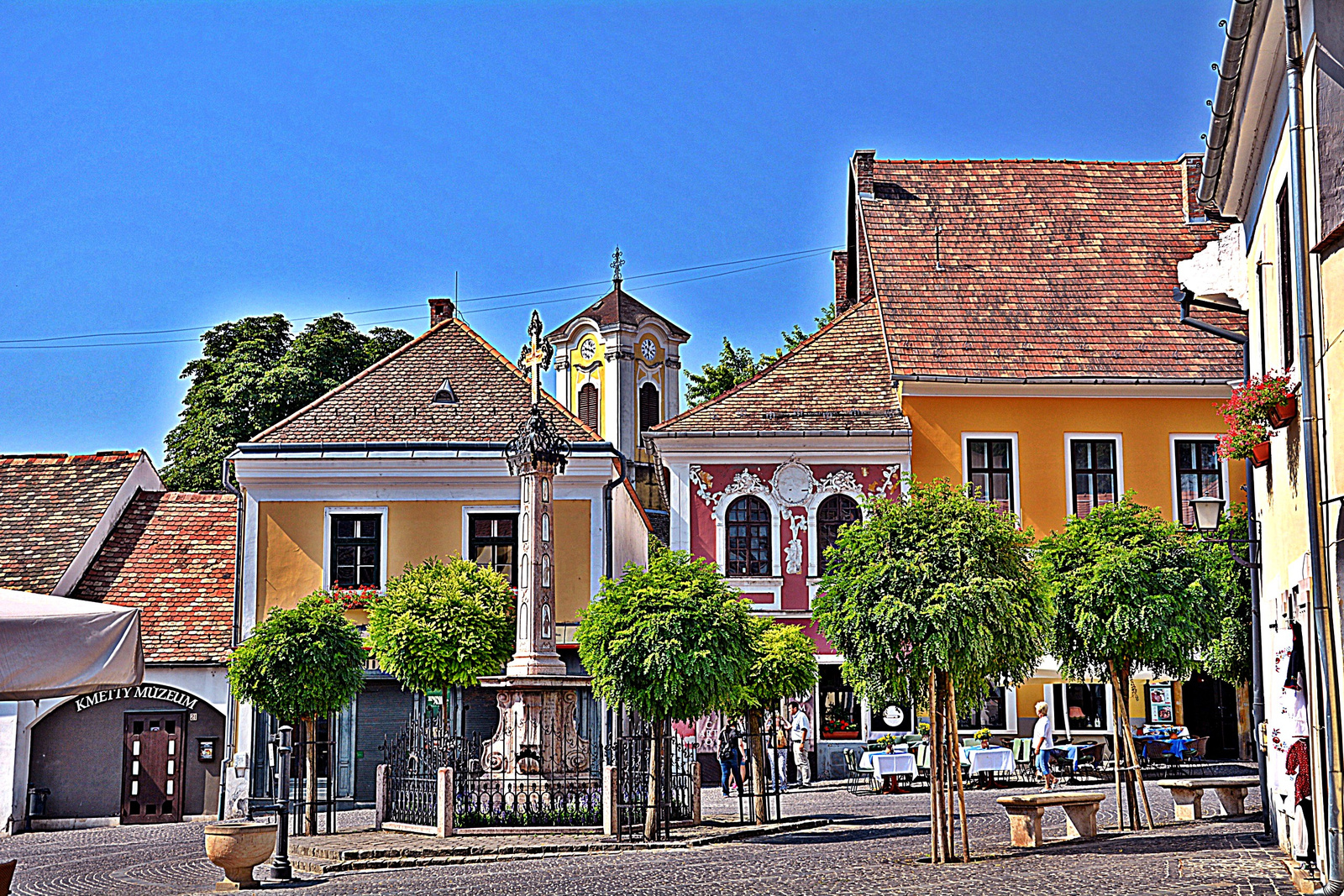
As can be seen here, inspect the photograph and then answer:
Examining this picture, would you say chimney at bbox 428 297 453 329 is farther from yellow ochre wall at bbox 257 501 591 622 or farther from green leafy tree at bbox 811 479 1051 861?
green leafy tree at bbox 811 479 1051 861

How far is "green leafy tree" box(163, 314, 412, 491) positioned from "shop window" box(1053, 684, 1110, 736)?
24.2 meters

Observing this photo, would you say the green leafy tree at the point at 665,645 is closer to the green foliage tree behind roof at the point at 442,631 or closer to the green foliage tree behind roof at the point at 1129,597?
the green foliage tree behind roof at the point at 1129,597

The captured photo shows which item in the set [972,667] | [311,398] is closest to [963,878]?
[972,667]

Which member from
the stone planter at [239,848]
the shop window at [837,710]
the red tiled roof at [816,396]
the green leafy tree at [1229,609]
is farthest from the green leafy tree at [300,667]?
the green leafy tree at [1229,609]

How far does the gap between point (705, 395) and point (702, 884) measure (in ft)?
124

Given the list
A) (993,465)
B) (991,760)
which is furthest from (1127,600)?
(993,465)

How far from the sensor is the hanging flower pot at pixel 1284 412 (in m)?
12.5

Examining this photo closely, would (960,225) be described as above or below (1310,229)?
above

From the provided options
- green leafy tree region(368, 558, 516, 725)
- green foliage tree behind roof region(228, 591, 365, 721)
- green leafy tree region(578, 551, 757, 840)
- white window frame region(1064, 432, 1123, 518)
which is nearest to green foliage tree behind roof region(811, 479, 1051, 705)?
green leafy tree region(578, 551, 757, 840)

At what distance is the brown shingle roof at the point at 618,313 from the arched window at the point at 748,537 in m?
29.7

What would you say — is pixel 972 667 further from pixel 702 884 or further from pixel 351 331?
pixel 351 331

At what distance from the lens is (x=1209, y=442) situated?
31656mm

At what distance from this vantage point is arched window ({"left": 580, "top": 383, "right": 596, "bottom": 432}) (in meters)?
61.2

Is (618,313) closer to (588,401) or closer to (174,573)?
(588,401)
